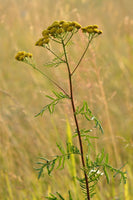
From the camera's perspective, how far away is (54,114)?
2729 mm

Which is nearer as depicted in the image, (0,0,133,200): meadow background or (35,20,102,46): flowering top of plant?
(35,20,102,46): flowering top of plant

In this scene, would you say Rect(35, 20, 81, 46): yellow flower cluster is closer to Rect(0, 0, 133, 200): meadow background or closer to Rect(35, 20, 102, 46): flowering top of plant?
Rect(35, 20, 102, 46): flowering top of plant

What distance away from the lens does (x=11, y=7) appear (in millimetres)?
3312

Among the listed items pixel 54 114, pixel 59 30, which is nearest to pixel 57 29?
pixel 59 30

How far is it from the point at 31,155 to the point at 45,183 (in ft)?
1.39

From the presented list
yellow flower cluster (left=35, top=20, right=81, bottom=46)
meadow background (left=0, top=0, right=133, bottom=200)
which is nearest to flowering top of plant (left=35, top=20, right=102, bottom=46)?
yellow flower cluster (left=35, top=20, right=81, bottom=46)

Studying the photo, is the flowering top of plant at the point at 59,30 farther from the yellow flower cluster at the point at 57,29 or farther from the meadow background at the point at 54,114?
the meadow background at the point at 54,114

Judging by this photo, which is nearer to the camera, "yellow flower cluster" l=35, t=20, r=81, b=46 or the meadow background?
"yellow flower cluster" l=35, t=20, r=81, b=46

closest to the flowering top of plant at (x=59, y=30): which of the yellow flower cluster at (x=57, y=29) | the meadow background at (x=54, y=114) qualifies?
the yellow flower cluster at (x=57, y=29)

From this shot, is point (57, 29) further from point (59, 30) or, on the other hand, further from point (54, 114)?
point (54, 114)

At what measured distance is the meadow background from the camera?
194 cm

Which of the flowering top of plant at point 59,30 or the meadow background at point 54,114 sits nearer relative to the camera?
the flowering top of plant at point 59,30

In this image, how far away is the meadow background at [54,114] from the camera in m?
1.94

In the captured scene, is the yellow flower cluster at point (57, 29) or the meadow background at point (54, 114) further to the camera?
the meadow background at point (54, 114)
